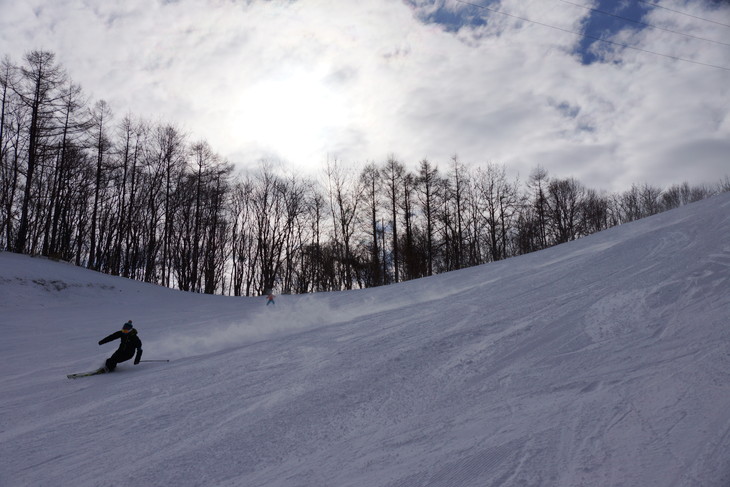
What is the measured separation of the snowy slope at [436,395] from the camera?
389 cm

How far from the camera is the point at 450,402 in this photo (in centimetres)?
540

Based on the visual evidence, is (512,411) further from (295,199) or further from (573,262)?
(295,199)

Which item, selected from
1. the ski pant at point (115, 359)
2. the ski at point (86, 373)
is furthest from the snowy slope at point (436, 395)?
the ski pant at point (115, 359)

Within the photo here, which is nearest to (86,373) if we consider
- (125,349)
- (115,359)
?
(115,359)

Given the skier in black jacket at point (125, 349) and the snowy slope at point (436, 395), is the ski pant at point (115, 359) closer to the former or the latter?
the skier in black jacket at point (125, 349)

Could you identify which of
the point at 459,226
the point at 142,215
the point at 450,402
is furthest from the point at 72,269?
the point at 459,226

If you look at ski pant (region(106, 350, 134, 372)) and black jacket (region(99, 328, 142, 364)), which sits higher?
black jacket (region(99, 328, 142, 364))

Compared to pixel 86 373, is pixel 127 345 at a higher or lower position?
higher

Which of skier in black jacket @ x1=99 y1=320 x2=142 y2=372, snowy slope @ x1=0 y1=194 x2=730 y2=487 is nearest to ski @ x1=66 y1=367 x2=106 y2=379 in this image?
skier in black jacket @ x1=99 y1=320 x2=142 y2=372

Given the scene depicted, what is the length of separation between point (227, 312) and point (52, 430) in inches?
510

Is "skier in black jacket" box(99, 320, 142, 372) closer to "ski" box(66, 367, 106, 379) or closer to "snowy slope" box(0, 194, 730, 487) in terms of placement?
"ski" box(66, 367, 106, 379)

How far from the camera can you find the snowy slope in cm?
389

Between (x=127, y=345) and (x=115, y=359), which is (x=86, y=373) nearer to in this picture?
(x=115, y=359)

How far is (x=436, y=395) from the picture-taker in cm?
571
